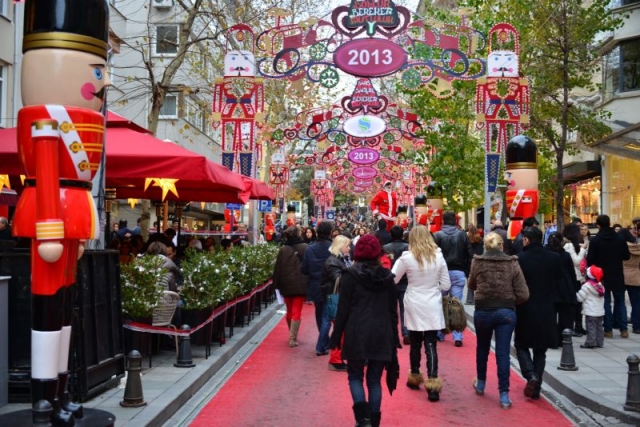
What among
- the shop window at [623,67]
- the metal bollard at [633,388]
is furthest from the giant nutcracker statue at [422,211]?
the metal bollard at [633,388]

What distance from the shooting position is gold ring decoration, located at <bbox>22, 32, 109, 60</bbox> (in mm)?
6016

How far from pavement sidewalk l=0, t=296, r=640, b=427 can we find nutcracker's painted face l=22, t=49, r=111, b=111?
2918 mm

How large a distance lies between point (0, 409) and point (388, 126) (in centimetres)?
2358

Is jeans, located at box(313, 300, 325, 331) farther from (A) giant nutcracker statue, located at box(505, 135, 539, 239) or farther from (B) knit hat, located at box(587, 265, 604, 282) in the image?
(A) giant nutcracker statue, located at box(505, 135, 539, 239)

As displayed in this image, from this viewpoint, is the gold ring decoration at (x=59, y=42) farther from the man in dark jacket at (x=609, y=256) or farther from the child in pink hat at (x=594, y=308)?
the man in dark jacket at (x=609, y=256)

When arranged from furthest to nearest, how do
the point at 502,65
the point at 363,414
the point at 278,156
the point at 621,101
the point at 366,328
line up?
the point at 278,156, the point at 621,101, the point at 502,65, the point at 363,414, the point at 366,328

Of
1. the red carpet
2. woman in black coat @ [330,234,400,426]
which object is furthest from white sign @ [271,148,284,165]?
woman in black coat @ [330,234,400,426]

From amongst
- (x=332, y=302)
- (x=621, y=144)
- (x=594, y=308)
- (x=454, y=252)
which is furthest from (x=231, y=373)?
(x=621, y=144)

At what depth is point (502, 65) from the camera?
15.8 metres

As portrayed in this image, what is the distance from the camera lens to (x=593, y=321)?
12.0m

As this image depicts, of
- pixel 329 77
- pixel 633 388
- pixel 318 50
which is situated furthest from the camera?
pixel 329 77

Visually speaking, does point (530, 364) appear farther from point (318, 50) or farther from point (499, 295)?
point (318, 50)

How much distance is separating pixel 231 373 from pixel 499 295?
4.00 meters

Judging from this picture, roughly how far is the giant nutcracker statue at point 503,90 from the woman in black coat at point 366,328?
969cm
